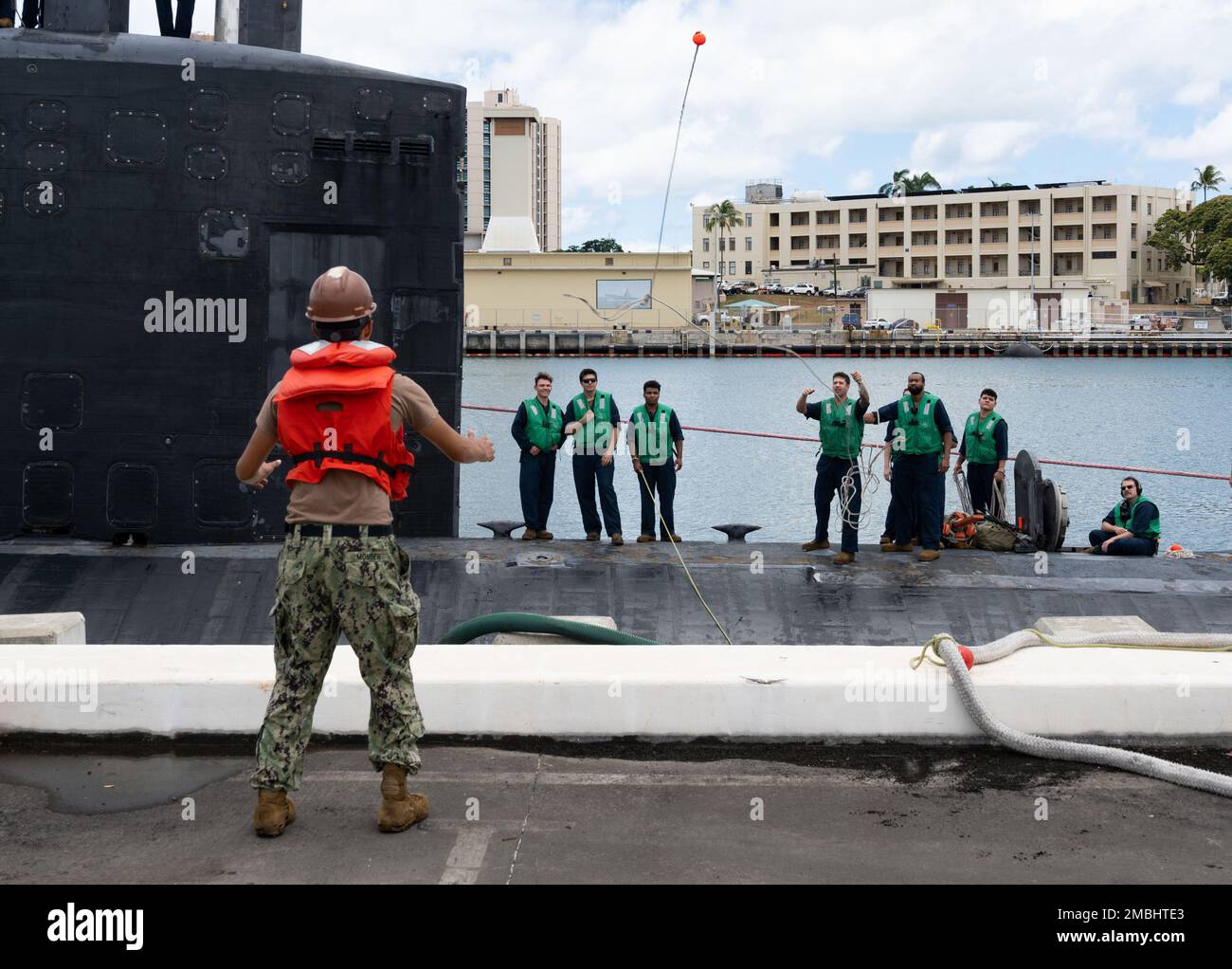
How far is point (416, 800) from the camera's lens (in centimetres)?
464

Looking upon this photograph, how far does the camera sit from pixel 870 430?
50344mm

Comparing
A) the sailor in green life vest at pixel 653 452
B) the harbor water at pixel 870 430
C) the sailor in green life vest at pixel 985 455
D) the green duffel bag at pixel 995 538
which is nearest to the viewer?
the green duffel bag at pixel 995 538

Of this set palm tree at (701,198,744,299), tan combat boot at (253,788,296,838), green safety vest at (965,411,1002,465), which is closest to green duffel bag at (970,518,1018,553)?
green safety vest at (965,411,1002,465)

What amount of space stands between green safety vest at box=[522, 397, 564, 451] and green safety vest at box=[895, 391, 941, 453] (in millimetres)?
3382

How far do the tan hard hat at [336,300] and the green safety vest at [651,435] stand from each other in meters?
8.95

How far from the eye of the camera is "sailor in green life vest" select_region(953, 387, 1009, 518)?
50.2 feet

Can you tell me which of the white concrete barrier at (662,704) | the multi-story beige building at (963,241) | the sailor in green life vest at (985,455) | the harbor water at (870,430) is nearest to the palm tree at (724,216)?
the multi-story beige building at (963,241)

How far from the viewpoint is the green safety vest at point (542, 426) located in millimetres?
13945

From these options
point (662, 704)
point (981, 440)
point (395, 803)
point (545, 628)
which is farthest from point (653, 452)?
point (395, 803)

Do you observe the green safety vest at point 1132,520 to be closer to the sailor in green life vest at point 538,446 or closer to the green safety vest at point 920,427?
the green safety vest at point 920,427

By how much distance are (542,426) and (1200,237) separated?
11334 centimetres

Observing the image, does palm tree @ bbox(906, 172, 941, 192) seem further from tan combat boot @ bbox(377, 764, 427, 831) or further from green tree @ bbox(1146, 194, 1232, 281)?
tan combat boot @ bbox(377, 764, 427, 831)

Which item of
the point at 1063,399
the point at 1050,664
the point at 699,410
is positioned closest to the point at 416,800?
the point at 1050,664
